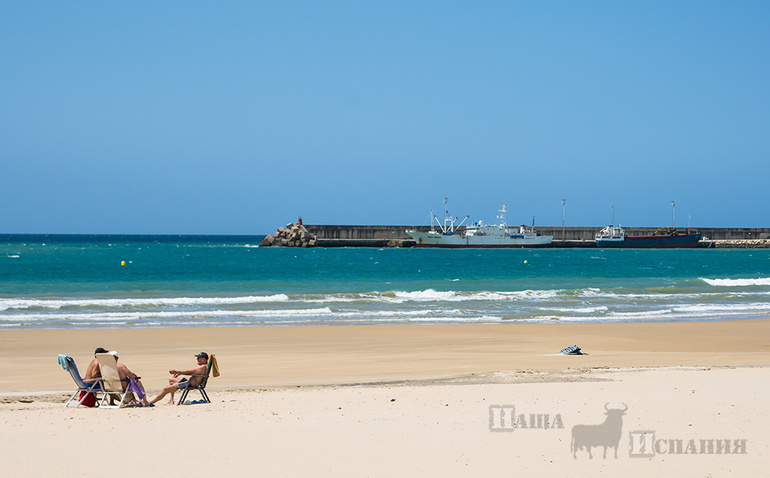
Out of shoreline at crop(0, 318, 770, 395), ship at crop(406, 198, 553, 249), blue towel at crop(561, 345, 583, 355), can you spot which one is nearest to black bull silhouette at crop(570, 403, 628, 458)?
shoreline at crop(0, 318, 770, 395)

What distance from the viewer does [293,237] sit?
105312 millimetres

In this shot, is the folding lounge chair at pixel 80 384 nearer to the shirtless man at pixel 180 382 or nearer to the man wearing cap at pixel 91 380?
the man wearing cap at pixel 91 380

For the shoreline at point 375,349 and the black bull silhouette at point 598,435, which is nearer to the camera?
the black bull silhouette at point 598,435

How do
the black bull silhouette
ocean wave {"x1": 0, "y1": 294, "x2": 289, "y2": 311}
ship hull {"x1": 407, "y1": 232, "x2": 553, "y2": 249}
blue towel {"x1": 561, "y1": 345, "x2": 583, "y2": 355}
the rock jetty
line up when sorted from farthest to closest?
the rock jetty < ship hull {"x1": 407, "y1": 232, "x2": 553, "y2": 249} < ocean wave {"x1": 0, "y1": 294, "x2": 289, "y2": 311} < blue towel {"x1": 561, "y1": 345, "x2": 583, "y2": 355} < the black bull silhouette

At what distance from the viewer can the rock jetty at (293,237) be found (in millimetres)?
104688

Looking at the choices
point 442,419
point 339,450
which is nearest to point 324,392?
point 442,419

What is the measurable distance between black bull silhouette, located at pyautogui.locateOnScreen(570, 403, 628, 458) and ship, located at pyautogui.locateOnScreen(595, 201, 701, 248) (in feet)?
332

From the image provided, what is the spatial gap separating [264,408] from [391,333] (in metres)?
10.5

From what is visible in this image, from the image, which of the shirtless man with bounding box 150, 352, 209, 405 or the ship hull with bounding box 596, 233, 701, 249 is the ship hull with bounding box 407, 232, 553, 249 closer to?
the ship hull with bounding box 596, 233, 701, 249

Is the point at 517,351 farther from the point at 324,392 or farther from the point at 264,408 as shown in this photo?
the point at 264,408

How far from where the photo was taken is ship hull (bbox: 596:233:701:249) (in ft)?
341

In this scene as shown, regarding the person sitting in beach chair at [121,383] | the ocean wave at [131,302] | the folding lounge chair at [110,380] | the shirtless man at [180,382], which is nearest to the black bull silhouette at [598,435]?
the shirtless man at [180,382]

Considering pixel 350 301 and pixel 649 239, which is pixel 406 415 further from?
pixel 649 239

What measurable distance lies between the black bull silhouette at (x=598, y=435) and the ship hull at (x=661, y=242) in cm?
10114
